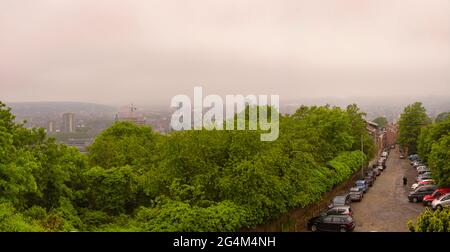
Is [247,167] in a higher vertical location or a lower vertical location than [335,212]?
higher

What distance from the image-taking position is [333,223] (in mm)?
20344

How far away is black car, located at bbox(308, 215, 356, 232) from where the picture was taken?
20.3 meters

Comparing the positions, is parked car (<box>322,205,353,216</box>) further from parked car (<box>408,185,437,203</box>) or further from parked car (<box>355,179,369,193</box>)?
parked car (<box>355,179,369,193</box>)

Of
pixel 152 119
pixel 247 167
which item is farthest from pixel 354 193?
pixel 152 119

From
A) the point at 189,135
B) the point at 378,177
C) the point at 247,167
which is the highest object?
the point at 189,135

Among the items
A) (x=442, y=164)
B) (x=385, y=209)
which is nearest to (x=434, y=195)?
(x=442, y=164)

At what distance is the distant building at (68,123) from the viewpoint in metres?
45.2

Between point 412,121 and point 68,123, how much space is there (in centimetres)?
4741

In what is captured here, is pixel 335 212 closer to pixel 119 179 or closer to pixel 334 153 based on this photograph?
pixel 119 179

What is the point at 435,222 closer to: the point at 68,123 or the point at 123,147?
the point at 123,147

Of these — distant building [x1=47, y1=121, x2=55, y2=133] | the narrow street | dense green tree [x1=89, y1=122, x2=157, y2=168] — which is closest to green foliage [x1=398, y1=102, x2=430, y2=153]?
the narrow street

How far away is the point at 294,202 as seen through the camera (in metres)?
19.2

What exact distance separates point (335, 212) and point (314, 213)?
2.06 metres

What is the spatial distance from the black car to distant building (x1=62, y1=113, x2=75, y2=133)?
32646 mm
